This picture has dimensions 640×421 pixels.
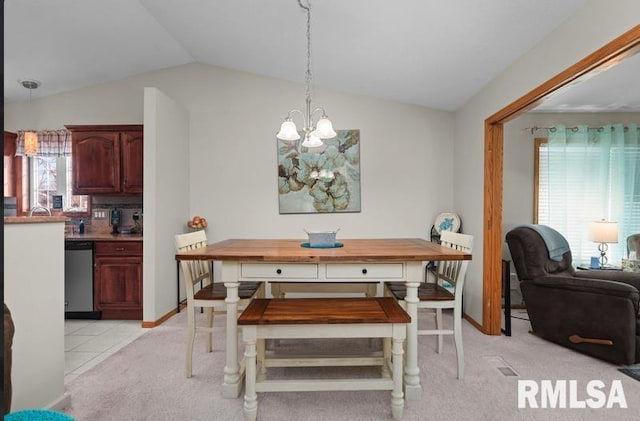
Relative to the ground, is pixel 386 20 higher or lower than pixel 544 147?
higher

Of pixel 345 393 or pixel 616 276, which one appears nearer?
pixel 345 393

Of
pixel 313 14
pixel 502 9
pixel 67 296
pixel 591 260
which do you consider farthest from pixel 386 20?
pixel 67 296

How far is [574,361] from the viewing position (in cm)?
255

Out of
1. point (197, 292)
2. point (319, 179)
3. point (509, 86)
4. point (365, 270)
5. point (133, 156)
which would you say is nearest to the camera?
point (365, 270)

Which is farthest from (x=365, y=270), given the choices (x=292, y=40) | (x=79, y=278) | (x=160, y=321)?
(x=79, y=278)

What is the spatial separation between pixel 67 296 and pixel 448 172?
14.8ft

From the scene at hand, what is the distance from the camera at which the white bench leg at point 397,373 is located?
1.82 meters

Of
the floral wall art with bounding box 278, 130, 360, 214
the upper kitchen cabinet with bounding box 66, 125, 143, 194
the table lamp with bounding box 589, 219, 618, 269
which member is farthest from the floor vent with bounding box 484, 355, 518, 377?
the upper kitchen cabinet with bounding box 66, 125, 143, 194

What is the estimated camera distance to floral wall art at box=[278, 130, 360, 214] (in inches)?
159

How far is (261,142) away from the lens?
4109mm

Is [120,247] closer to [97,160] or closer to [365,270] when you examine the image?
[97,160]

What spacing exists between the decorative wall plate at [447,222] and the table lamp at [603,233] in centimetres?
133

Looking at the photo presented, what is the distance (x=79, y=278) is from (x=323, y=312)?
3.02 meters

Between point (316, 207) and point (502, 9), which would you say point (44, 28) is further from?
point (502, 9)
